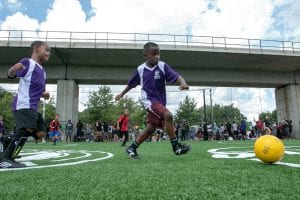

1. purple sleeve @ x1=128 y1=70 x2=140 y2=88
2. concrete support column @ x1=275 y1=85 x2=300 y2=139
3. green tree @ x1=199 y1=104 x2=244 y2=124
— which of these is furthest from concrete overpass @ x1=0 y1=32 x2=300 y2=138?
green tree @ x1=199 y1=104 x2=244 y2=124

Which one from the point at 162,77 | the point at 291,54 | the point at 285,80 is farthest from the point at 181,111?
the point at 162,77

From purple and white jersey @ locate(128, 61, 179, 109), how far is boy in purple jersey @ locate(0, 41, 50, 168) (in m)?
1.77

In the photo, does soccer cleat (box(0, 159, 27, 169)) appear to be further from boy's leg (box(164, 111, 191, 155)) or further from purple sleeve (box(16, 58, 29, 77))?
boy's leg (box(164, 111, 191, 155))

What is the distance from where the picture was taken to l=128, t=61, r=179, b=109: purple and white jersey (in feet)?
16.8

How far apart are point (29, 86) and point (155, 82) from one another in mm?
2133

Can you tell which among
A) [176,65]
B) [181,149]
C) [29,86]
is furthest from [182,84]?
[176,65]

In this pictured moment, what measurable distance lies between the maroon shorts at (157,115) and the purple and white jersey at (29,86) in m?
1.92

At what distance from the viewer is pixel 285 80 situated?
31.2 meters

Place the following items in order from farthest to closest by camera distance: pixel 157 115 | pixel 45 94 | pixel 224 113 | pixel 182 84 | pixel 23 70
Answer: pixel 224 113 < pixel 157 115 < pixel 182 84 < pixel 45 94 < pixel 23 70

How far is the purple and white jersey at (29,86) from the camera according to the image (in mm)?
4328

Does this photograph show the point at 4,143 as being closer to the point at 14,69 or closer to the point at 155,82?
the point at 14,69

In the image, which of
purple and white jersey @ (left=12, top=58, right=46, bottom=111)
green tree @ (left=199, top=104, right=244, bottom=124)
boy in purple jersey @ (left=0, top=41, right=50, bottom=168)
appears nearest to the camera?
boy in purple jersey @ (left=0, top=41, right=50, bottom=168)

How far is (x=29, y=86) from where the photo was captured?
446cm

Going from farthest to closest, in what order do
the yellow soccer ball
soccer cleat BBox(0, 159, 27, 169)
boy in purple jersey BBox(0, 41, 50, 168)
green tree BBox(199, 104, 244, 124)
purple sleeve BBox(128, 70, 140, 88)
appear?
1. green tree BBox(199, 104, 244, 124)
2. purple sleeve BBox(128, 70, 140, 88)
3. boy in purple jersey BBox(0, 41, 50, 168)
4. soccer cleat BBox(0, 159, 27, 169)
5. the yellow soccer ball
